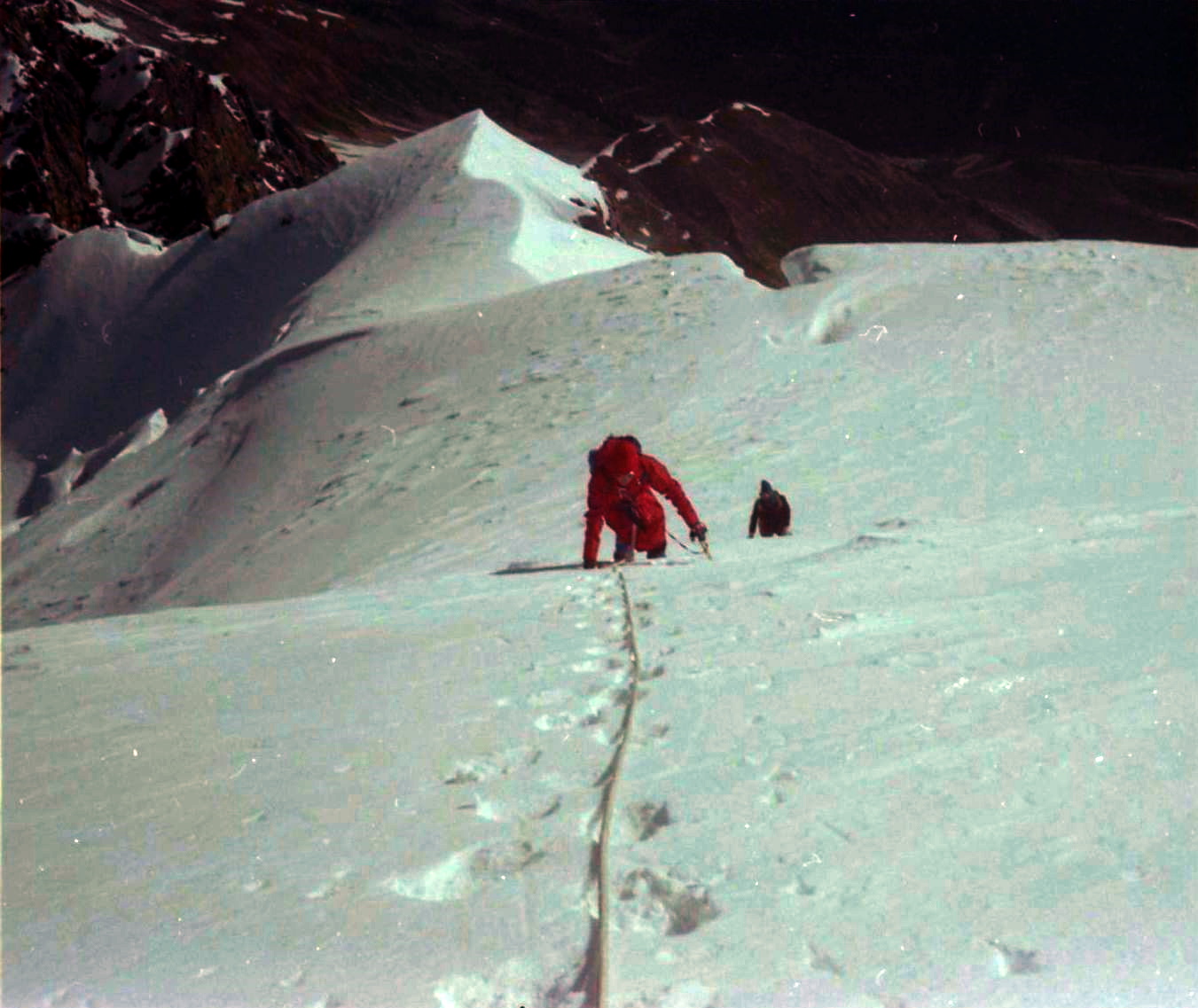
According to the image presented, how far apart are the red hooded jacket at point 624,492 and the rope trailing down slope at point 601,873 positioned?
302 centimetres

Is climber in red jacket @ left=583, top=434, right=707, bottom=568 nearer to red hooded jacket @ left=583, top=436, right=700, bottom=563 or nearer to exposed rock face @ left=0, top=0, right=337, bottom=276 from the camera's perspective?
red hooded jacket @ left=583, top=436, right=700, bottom=563

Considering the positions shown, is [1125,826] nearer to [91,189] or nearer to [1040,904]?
[1040,904]

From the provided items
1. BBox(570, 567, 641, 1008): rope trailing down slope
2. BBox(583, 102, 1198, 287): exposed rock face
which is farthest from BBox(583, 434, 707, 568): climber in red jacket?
BBox(583, 102, 1198, 287): exposed rock face

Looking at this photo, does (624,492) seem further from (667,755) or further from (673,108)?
(673,108)

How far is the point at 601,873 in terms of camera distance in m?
2.68

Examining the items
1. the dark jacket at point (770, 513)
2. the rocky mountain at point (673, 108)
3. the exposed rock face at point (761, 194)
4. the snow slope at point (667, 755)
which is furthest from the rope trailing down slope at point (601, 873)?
the exposed rock face at point (761, 194)

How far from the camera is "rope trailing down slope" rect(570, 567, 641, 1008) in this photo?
2.41 meters

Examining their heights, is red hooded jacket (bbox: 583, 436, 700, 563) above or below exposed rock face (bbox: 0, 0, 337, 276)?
below

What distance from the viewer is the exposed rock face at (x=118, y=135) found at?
51125 mm

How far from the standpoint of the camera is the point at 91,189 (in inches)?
2053

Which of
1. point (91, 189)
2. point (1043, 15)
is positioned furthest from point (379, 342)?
point (1043, 15)

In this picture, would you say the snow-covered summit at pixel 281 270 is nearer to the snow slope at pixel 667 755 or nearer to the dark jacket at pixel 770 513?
the snow slope at pixel 667 755

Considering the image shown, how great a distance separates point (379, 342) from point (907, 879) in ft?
51.3

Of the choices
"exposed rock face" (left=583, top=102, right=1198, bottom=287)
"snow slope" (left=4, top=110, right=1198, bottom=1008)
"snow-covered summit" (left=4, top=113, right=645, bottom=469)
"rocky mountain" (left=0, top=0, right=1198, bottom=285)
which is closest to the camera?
"snow slope" (left=4, top=110, right=1198, bottom=1008)
